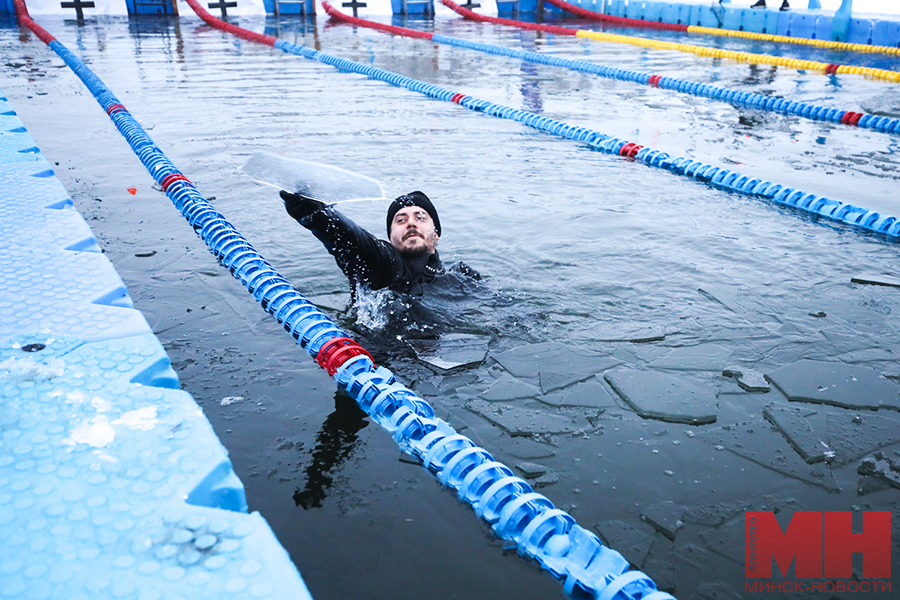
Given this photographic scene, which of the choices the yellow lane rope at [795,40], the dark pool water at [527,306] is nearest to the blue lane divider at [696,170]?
the dark pool water at [527,306]

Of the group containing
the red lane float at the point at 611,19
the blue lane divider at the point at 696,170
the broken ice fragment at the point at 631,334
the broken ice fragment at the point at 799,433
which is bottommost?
the broken ice fragment at the point at 799,433

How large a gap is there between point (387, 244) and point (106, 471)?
2.31 meters

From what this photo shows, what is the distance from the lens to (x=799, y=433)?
300 cm

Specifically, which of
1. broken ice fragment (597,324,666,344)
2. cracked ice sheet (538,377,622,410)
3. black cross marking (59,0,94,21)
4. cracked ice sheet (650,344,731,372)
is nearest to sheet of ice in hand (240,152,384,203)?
cracked ice sheet (538,377,622,410)

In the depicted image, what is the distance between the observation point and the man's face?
4.30 m

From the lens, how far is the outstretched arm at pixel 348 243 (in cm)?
344

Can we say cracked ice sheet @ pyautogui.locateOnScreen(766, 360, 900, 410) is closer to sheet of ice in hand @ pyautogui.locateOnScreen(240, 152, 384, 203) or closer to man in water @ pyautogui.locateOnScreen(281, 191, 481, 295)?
man in water @ pyautogui.locateOnScreen(281, 191, 481, 295)

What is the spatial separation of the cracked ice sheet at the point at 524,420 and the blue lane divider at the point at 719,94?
25.3 ft

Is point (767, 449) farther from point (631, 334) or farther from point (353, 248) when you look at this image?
point (353, 248)

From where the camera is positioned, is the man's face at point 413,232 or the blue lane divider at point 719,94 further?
the blue lane divider at point 719,94

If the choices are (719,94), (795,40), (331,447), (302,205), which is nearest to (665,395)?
(331,447)

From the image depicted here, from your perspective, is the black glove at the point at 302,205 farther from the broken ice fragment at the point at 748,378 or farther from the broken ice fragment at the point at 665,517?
the broken ice fragment at the point at 748,378

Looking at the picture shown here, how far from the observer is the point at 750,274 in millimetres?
4699

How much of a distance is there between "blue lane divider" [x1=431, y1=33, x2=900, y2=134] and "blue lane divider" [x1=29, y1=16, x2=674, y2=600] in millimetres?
7947
